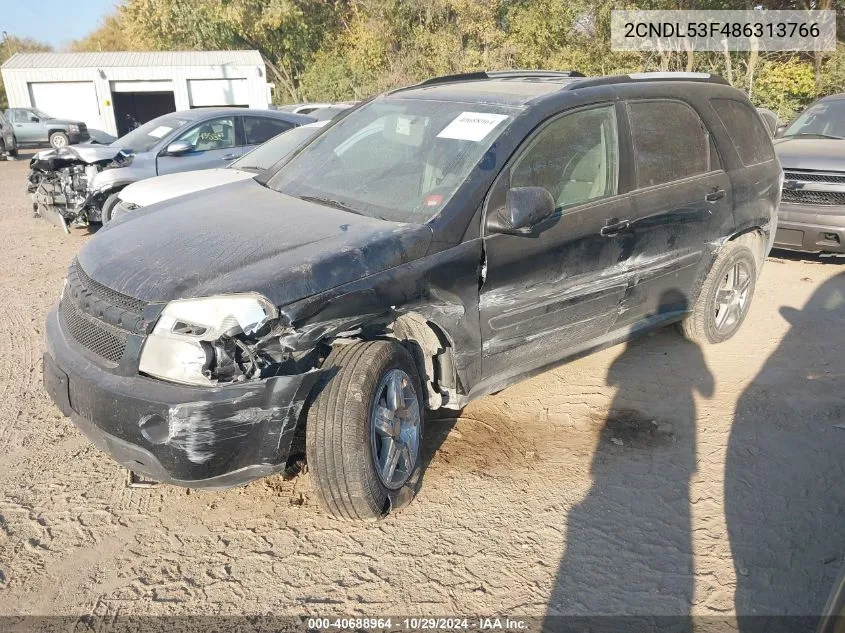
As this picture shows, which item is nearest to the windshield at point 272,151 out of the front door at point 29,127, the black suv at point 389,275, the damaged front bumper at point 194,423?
the black suv at point 389,275

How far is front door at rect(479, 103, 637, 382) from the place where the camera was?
11.3ft

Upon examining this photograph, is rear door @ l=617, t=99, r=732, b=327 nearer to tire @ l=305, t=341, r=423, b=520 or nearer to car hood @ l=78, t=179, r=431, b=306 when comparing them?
car hood @ l=78, t=179, r=431, b=306

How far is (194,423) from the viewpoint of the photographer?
8.44ft

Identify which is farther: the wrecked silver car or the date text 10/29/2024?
the wrecked silver car

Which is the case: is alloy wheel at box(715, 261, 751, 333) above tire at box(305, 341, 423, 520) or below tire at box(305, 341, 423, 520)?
below

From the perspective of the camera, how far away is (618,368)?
4.82 m

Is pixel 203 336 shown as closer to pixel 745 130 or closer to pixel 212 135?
pixel 745 130

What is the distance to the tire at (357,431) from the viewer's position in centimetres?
288

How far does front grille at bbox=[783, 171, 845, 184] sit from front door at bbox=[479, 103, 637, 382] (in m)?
3.88

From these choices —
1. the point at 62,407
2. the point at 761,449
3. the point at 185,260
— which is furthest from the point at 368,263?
the point at 761,449

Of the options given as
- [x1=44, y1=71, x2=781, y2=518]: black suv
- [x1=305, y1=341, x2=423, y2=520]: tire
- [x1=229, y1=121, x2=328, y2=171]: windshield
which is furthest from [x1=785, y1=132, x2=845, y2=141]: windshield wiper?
[x1=305, y1=341, x2=423, y2=520]: tire

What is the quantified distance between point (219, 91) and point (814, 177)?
26.8 metres

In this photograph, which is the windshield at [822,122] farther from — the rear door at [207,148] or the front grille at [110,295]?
the front grille at [110,295]

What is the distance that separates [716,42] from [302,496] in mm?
16718
